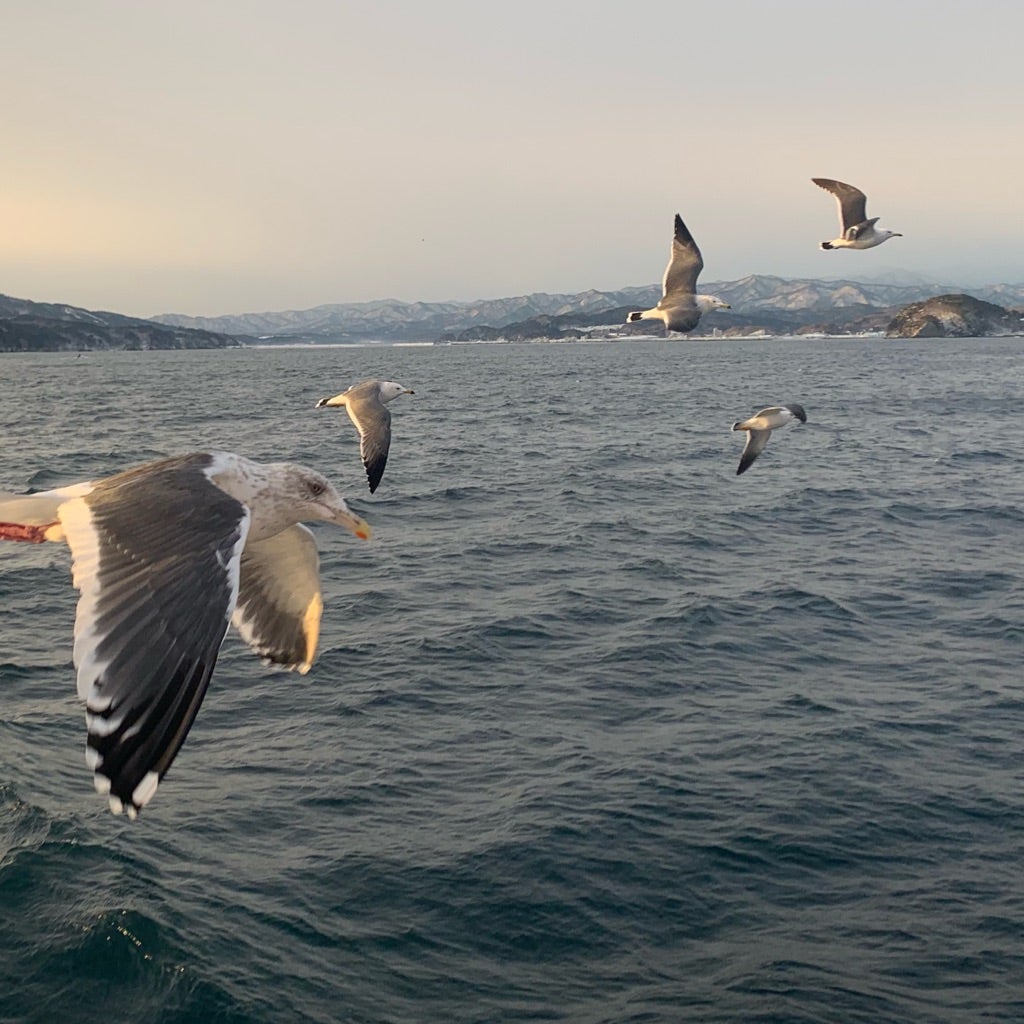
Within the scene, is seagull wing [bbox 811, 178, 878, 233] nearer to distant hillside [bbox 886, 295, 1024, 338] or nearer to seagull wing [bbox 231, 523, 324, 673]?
seagull wing [bbox 231, 523, 324, 673]

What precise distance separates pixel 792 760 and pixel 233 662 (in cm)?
727

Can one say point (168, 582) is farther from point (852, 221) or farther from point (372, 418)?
point (852, 221)

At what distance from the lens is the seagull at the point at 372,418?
54.2ft

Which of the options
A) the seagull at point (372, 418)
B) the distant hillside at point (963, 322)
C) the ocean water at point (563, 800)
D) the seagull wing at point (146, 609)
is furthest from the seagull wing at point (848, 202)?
the distant hillside at point (963, 322)

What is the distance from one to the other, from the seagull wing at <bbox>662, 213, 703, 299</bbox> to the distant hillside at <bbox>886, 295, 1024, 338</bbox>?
18849 centimetres

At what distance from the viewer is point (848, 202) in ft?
62.5

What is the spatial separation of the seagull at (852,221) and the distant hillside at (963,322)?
186824 mm

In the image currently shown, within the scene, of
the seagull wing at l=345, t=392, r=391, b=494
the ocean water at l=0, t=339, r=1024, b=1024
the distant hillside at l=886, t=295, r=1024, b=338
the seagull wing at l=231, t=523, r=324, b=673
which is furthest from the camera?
the distant hillside at l=886, t=295, r=1024, b=338

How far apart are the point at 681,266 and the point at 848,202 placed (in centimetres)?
320

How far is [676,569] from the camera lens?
782 inches

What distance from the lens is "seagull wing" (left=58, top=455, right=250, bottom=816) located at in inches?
160

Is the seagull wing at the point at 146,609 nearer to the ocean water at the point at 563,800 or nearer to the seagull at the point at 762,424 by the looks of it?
the ocean water at the point at 563,800

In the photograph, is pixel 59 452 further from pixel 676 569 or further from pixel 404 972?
pixel 404 972

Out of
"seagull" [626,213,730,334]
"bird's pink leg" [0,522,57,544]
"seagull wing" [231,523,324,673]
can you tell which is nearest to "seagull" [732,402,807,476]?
"seagull" [626,213,730,334]
